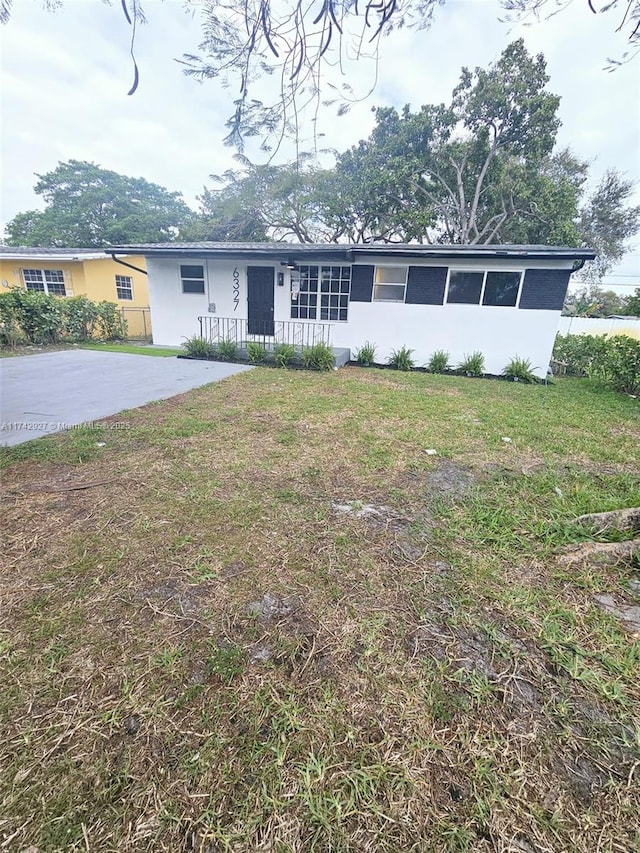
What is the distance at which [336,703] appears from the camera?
145 centimetres

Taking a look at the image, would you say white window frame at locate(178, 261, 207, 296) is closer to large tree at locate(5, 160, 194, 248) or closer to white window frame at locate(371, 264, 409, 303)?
white window frame at locate(371, 264, 409, 303)

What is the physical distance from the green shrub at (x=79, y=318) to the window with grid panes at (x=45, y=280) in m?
5.05

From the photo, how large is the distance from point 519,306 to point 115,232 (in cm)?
2780

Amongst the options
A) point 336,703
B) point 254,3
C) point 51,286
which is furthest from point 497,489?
point 51,286

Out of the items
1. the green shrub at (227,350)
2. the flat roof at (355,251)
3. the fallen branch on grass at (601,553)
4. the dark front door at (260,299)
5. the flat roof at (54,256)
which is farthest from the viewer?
the flat roof at (54,256)

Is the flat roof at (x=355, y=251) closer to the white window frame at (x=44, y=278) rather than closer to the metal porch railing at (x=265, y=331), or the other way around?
the metal porch railing at (x=265, y=331)

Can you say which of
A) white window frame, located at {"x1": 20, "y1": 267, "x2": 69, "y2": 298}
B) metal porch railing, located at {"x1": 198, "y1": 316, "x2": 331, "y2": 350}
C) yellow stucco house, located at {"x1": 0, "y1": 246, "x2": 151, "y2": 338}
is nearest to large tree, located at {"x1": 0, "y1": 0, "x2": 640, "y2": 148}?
metal porch railing, located at {"x1": 198, "y1": 316, "x2": 331, "y2": 350}

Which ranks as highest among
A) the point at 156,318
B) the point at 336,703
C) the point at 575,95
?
the point at 575,95

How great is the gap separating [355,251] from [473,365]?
4.20m

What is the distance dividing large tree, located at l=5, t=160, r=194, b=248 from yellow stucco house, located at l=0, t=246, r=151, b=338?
12.9 meters

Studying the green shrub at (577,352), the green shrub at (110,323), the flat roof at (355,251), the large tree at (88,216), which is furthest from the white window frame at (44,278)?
the green shrub at (577,352)

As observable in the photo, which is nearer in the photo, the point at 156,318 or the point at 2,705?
the point at 2,705

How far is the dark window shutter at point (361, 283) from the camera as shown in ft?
33.7

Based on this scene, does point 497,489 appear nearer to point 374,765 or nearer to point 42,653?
point 374,765
